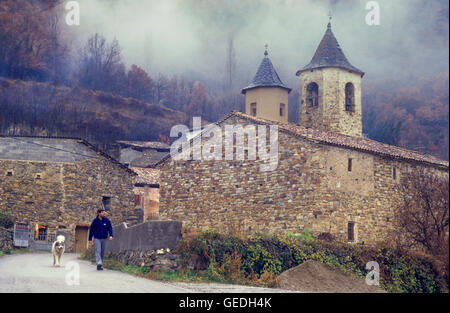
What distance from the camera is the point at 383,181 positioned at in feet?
88.6

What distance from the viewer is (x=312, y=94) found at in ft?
116

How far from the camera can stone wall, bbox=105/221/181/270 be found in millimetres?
15867

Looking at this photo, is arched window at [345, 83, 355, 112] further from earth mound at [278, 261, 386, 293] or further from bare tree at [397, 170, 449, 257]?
earth mound at [278, 261, 386, 293]

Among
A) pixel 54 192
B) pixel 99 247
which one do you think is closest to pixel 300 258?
pixel 99 247

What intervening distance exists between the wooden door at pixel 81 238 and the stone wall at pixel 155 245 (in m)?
16.1

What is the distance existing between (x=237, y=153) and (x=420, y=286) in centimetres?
999

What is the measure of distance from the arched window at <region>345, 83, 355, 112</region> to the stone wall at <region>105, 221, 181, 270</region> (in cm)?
2096

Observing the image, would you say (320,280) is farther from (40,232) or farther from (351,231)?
(40,232)

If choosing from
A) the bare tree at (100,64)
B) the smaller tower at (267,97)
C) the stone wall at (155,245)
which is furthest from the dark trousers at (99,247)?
the bare tree at (100,64)

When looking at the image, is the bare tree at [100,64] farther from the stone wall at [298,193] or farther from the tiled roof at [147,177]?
the stone wall at [298,193]

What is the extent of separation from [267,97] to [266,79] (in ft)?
4.21

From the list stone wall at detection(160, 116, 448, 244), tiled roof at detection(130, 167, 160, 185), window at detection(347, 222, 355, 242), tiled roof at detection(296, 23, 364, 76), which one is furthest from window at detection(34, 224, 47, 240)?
tiled roof at detection(296, 23, 364, 76)
